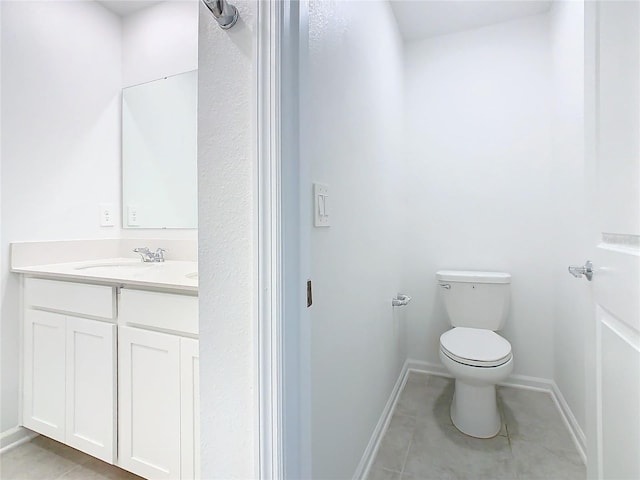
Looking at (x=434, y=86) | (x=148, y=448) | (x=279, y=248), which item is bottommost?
(x=148, y=448)

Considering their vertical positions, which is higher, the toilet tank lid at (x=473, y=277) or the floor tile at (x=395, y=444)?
the toilet tank lid at (x=473, y=277)

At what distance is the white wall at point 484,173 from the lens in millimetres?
1973

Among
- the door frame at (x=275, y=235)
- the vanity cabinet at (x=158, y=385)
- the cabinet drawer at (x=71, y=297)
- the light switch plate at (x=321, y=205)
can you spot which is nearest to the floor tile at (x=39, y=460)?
the vanity cabinet at (x=158, y=385)

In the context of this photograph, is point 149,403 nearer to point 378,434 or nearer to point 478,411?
point 378,434

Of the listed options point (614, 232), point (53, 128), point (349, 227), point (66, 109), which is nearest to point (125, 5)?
point (66, 109)

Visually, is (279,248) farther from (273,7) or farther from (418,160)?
(418,160)

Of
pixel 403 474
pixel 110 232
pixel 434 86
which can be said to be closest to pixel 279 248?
pixel 403 474

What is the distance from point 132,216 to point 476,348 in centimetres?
214

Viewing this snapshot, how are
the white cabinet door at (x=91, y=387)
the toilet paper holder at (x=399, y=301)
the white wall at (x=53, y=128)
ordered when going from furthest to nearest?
the toilet paper holder at (x=399, y=301) < the white wall at (x=53, y=128) < the white cabinet door at (x=91, y=387)

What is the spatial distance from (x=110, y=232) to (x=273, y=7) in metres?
1.90

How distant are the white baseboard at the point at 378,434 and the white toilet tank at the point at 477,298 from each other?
Answer: 1.80 feet

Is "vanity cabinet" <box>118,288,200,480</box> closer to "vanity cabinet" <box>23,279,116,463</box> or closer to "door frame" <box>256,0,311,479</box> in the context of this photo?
"vanity cabinet" <box>23,279,116,463</box>

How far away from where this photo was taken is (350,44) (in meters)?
1.21

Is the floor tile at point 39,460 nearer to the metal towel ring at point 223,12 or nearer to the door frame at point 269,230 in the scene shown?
the door frame at point 269,230
